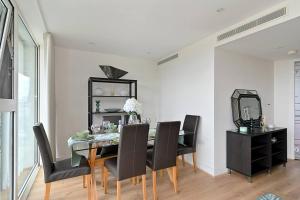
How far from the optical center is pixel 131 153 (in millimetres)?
2074

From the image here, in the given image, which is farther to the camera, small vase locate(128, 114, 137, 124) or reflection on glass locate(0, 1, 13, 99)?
small vase locate(128, 114, 137, 124)

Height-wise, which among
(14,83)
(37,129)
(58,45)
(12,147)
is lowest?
(12,147)

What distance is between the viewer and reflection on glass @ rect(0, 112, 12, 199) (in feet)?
6.07

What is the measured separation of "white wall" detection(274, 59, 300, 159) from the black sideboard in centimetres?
73

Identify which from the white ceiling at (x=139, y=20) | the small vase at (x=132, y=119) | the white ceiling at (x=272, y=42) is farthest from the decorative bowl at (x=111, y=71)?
the white ceiling at (x=272, y=42)

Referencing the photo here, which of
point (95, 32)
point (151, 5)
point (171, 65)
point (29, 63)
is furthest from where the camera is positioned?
point (171, 65)

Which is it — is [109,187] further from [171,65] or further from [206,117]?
[171,65]

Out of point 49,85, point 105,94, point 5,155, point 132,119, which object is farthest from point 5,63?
point 105,94

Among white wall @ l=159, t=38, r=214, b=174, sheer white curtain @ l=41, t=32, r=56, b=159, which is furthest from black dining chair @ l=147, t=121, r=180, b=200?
sheer white curtain @ l=41, t=32, r=56, b=159

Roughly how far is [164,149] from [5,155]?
6.04 ft

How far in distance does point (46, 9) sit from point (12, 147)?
1.74 meters

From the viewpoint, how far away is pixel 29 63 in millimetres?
3180

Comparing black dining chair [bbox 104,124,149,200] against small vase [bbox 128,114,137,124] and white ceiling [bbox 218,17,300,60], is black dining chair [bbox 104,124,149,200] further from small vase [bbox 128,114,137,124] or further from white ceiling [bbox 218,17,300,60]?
white ceiling [bbox 218,17,300,60]

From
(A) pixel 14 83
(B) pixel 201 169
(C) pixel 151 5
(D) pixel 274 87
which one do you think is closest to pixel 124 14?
→ (C) pixel 151 5
